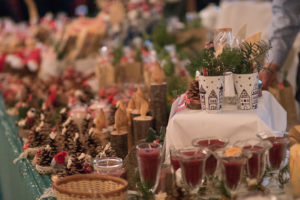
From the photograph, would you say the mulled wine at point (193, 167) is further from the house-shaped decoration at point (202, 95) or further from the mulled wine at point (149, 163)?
the house-shaped decoration at point (202, 95)

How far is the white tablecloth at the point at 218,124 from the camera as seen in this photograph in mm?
2068

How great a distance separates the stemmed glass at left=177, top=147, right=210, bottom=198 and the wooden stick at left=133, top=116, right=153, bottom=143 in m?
0.70

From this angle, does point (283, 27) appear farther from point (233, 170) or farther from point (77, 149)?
point (233, 170)

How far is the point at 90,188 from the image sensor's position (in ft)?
6.06

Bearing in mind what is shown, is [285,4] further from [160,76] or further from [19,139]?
[19,139]

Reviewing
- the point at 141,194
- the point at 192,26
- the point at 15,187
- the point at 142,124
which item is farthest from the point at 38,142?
the point at 192,26

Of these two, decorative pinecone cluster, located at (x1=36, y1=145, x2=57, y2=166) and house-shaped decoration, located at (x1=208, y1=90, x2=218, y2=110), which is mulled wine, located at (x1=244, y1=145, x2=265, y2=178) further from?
decorative pinecone cluster, located at (x1=36, y1=145, x2=57, y2=166)

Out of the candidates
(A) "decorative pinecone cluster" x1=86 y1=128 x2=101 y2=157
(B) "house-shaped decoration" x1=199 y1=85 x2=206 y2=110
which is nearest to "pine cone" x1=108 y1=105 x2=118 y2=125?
(A) "decorative pinecone cluster" x1=86 y1=128 x2=101 y2=157

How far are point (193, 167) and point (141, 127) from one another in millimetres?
789

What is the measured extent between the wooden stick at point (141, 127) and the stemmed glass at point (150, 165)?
0.67 metres

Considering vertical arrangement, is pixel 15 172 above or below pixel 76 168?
below

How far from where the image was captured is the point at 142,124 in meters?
2.52

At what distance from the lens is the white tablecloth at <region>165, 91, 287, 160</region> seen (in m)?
2.07

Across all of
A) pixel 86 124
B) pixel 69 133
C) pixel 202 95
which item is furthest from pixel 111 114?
pixel 202 95
